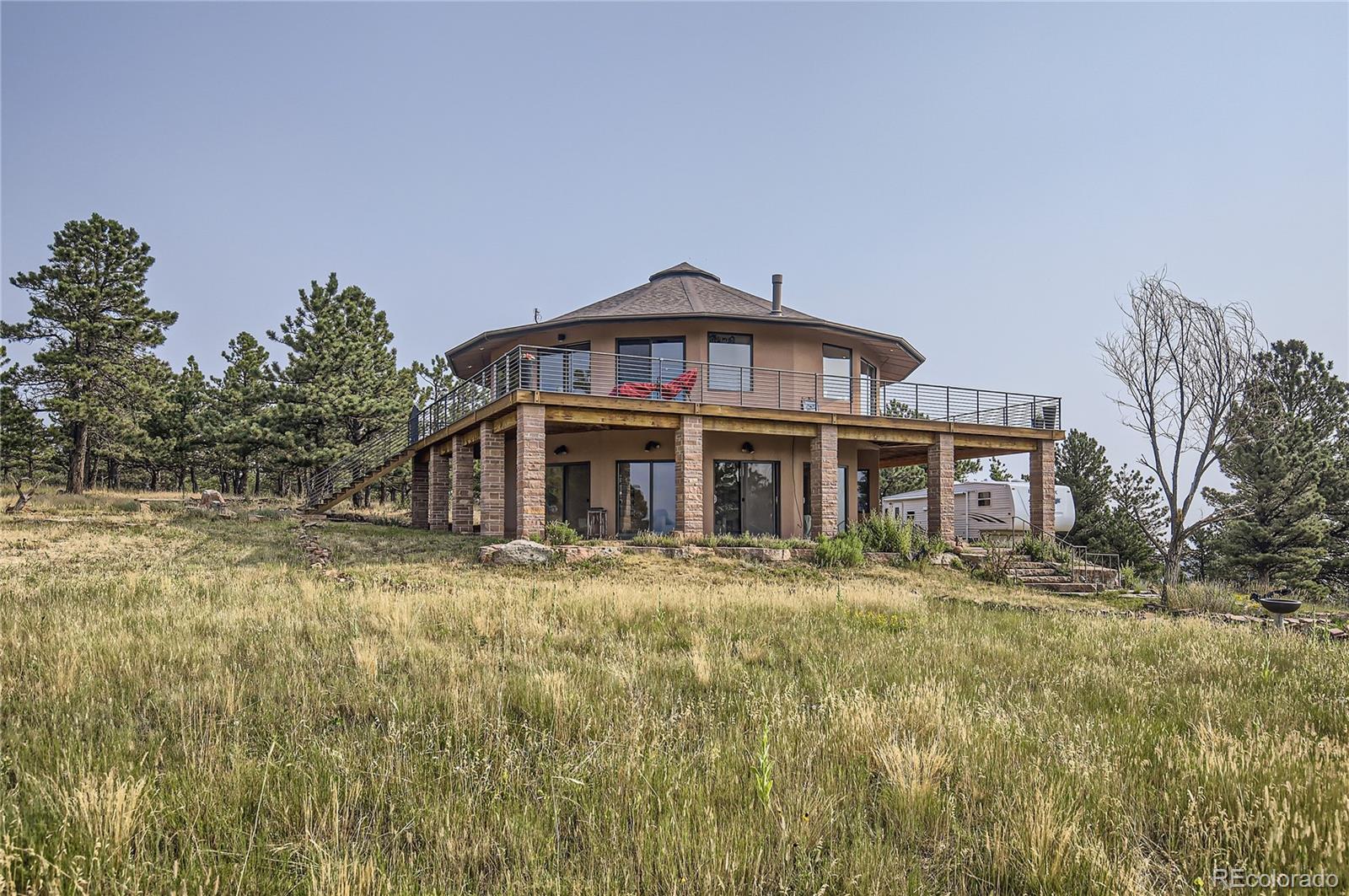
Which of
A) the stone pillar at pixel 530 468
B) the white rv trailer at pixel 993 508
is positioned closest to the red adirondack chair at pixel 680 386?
the stone pillar at pixel 530 468

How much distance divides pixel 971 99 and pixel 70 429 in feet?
133

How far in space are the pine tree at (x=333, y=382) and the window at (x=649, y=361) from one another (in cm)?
1463

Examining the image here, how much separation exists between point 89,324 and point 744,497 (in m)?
28.2

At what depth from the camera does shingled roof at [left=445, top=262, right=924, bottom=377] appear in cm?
2223

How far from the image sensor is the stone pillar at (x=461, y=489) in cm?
2308

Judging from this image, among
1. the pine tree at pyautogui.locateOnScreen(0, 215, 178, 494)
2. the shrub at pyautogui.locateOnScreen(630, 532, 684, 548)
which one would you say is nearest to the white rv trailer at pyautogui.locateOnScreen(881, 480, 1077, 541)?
the shrub at pyautogui.locateOnScreen(630, 532, 684, 548)

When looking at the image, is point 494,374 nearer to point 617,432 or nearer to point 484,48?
point 617,432

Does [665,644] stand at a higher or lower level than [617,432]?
lower

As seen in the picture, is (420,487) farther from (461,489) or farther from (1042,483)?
(1042,483)

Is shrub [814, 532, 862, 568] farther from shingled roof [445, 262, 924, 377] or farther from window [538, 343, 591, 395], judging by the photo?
window [538, 343, 591, 395]

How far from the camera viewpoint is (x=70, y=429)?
34125 millimetres

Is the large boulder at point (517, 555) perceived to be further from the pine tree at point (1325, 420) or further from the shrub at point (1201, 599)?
the pine tree at point (1325, 420)

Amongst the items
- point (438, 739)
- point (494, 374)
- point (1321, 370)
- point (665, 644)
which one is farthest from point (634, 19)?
point (1321, 370)

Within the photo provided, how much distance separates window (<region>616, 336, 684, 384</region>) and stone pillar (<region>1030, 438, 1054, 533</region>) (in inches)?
499
